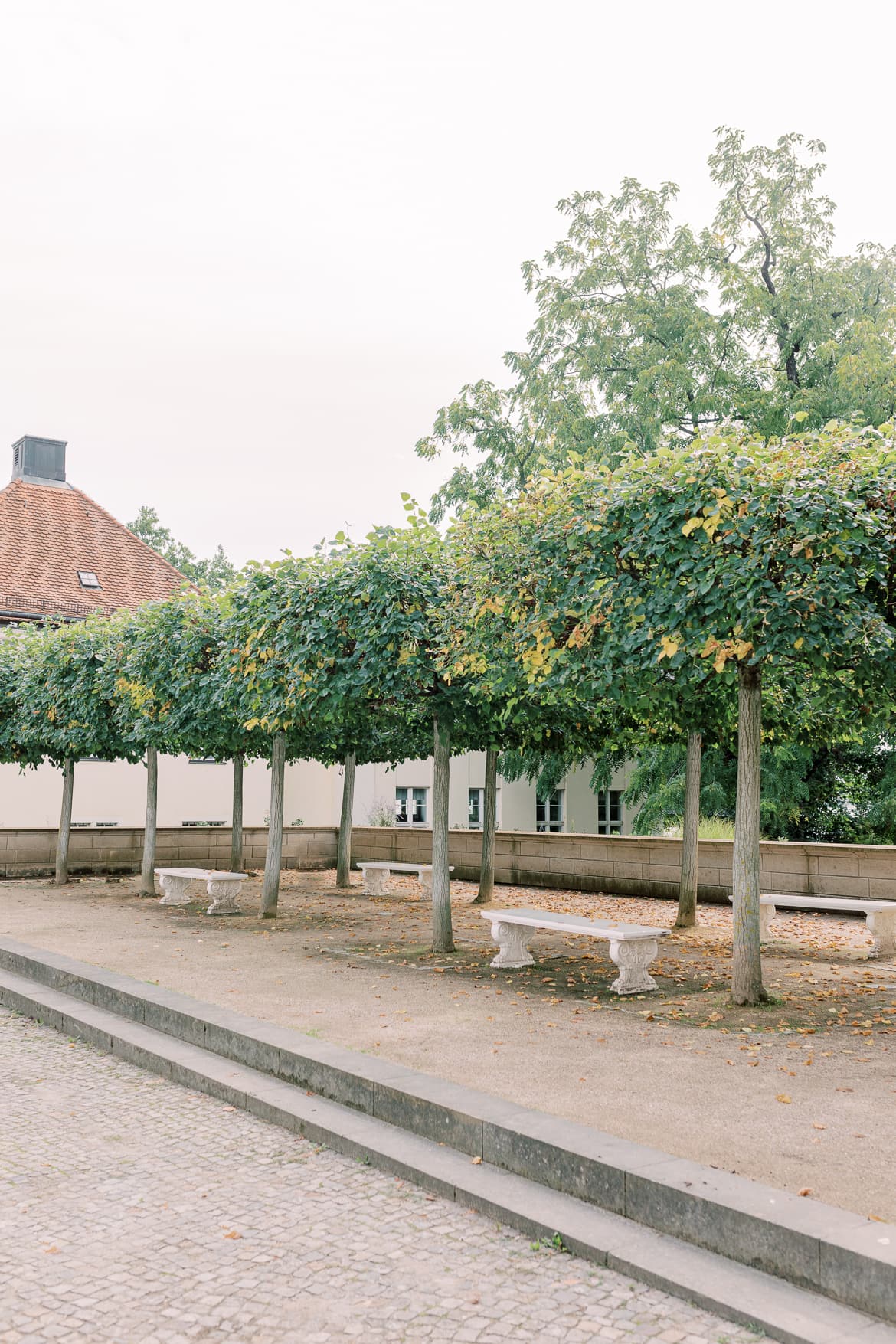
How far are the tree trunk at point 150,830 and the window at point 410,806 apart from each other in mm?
15721

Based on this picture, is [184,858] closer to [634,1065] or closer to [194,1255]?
[634,1065]

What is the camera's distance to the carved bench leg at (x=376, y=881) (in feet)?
63.2

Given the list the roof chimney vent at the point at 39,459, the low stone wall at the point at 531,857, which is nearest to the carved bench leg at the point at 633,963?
the low stone wall at the point at 531,857

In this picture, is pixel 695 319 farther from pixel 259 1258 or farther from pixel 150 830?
pixel 259 1258

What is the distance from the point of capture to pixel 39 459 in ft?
114

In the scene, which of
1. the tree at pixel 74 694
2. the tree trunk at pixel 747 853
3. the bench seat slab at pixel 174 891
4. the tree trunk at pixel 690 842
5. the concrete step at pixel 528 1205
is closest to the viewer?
the concrete step at pixel 528 1205

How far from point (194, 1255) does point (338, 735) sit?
12839mm

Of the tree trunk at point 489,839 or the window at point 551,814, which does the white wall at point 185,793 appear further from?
the tree trunk at point 489,839

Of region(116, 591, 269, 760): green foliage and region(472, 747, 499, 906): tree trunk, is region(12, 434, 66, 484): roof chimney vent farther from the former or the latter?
region(472, 747, 499, 906): tree trunk

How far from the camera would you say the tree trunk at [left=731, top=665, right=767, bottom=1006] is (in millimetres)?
8477

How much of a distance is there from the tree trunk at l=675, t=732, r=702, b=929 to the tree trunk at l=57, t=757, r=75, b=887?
37.1ft

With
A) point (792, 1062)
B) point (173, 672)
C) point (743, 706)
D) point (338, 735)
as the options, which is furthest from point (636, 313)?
point (792, 1062)

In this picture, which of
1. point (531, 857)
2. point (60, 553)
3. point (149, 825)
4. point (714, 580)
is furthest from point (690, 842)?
point (60, 553)

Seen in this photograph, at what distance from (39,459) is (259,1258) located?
33.6 m
